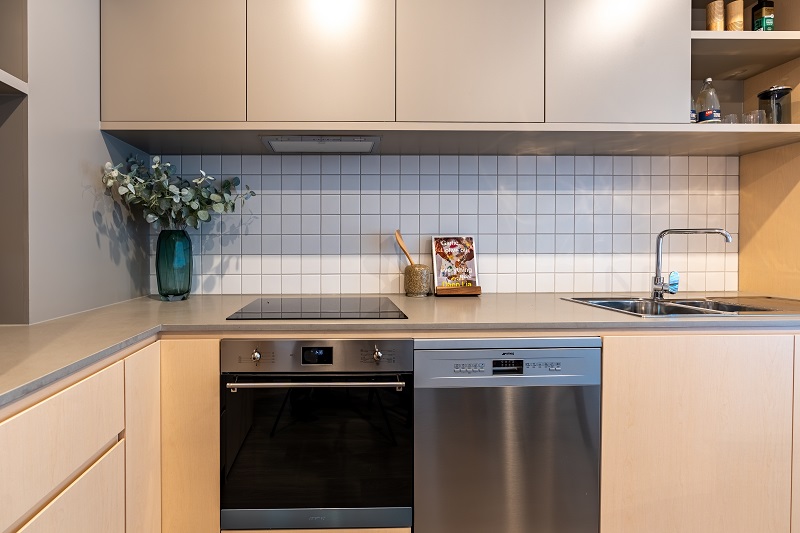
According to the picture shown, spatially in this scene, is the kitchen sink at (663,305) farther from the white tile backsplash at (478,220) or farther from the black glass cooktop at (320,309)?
the black glass cooktop at (320,309)

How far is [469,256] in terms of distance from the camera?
84.0 inches

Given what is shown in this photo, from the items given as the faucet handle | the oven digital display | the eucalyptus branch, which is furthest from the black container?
the eucalyptus branch

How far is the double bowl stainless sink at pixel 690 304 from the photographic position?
5.90ft

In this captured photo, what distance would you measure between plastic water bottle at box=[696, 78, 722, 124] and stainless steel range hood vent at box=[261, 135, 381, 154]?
3.96 feet

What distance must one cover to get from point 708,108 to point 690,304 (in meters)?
0.76

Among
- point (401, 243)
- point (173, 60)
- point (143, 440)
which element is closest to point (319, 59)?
point (173, 60)

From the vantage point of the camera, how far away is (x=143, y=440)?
131cm

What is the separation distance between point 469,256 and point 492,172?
0.39 meters

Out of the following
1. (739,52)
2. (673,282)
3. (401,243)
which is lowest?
(673,282)

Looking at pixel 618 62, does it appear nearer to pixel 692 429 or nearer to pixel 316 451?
pixel 692 429

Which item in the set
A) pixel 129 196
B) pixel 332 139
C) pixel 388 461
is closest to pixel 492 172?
pixel 332 139

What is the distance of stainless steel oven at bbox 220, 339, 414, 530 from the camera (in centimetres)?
144

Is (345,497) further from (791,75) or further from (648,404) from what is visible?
(791,75)

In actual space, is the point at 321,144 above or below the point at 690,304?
above
